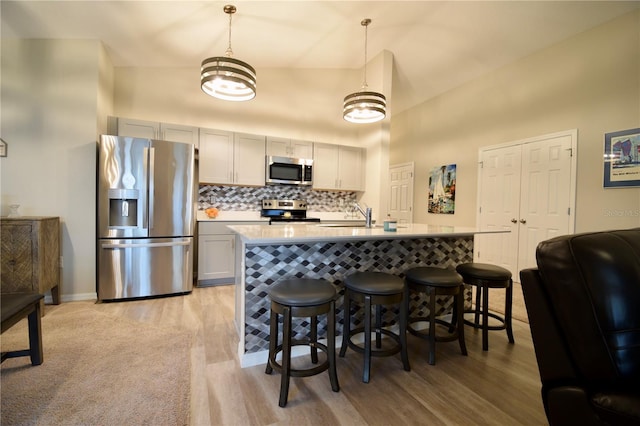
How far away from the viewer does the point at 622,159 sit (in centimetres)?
306

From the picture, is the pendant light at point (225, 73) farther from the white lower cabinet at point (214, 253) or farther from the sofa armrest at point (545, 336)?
the sofa armrest at point (545, 336)

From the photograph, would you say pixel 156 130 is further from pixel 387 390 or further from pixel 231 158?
pixel 387 390

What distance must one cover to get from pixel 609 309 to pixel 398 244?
1.55 meters

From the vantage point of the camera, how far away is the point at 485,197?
4.58 meters

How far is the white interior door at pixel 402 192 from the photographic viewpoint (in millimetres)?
5965

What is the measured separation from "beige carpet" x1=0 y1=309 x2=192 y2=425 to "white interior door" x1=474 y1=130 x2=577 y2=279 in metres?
4.52

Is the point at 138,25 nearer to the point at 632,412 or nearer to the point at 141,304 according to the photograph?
the point at 141,304

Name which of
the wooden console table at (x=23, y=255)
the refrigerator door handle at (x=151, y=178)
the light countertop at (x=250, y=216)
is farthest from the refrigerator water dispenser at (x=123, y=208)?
the light countertop at (x=250, y=216)

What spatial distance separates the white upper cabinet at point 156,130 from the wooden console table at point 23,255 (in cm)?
144

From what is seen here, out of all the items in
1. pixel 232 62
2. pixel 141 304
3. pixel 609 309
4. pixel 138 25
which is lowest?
pixel 141 304

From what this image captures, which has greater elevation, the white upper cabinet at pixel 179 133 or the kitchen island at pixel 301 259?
the white upper cabinet at pixel 179 133

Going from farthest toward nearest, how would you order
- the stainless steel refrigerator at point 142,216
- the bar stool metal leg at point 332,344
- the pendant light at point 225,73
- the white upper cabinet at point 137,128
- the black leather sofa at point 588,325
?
the white upper cabinet at point 137,128, the stainless steel refrigerator at point 142,216, the pendant light at point 225,73, the bar stool metal leg at point 332,344, the black leather sofa at point 588,325

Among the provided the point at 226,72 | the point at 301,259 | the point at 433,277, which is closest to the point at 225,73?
→ the point at 226,72

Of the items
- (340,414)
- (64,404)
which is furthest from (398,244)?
(64,404)
